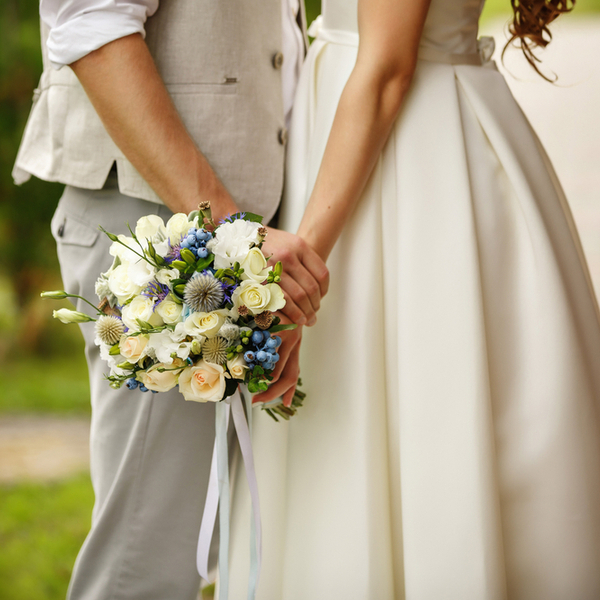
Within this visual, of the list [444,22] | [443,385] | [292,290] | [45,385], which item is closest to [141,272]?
[292,290]

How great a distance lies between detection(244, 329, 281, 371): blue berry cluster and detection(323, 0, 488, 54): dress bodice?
0.66 m

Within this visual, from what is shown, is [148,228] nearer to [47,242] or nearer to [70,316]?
[70,316]

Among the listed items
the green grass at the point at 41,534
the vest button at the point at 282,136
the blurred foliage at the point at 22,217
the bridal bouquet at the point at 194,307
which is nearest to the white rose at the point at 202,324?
the bridal bouquet at the point at 194,307

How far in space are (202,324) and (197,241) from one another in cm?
11

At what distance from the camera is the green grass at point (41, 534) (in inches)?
78.0

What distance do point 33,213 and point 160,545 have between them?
3208 mm

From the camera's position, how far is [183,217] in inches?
33.7

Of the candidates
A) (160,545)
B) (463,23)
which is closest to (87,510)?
(160,545)

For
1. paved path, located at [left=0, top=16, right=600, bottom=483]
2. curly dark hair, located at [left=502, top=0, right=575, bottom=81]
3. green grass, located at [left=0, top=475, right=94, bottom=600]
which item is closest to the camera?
curly dark hair, located at [left=502, top=0, right=575, bottom=81]

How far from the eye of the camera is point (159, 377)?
2.82 ft

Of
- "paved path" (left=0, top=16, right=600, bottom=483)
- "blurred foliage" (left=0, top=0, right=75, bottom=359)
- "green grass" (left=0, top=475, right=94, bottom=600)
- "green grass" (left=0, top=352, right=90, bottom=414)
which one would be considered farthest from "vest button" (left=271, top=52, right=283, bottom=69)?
"paved path" (left=0, top=16, right=600, bottom=483)

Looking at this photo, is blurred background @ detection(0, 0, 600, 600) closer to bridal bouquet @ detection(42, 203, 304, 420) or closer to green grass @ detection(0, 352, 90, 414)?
green grass @ detection(0, 352, 90, 414)

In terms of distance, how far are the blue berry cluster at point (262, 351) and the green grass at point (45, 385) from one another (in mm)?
2745

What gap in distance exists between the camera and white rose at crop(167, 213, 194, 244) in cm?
85
